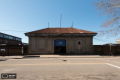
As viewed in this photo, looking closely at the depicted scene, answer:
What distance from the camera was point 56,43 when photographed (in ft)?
67.3

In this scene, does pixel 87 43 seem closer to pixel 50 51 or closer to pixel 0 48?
pixel 50 51

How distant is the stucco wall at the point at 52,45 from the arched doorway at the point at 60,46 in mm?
790

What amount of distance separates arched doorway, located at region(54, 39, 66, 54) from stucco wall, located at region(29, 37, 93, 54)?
79 cm

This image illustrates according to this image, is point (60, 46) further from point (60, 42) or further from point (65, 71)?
point (65, 71)

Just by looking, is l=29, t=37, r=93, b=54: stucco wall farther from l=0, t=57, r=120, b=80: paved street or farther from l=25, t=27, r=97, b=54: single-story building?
l=0, t=57, r=120, b=80: paved street

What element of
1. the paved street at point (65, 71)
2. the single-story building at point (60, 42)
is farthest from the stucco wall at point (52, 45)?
the paved street at point (65, 71)

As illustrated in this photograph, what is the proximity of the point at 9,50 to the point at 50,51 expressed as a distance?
9128 mm

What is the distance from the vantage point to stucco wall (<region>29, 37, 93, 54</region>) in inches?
784

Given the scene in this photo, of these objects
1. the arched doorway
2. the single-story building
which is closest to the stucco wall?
the single-story building

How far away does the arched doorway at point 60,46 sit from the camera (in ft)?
67.4

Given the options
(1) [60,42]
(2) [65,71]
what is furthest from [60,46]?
(2) [65,71]

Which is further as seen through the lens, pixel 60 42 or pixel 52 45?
pixel 60 42

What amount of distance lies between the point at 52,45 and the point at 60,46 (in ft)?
6.63

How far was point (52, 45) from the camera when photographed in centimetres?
2011
